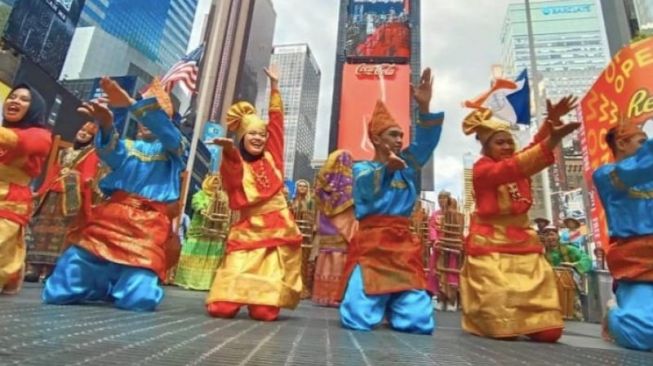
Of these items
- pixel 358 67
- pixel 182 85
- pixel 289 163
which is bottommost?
pixel 182 85

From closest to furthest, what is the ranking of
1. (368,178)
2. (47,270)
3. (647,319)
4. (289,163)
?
(647,319) < (368,178) < (47,270) < (289,163)

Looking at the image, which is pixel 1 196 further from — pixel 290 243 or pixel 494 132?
pixel 494 132

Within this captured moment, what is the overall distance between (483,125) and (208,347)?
284 centimetres

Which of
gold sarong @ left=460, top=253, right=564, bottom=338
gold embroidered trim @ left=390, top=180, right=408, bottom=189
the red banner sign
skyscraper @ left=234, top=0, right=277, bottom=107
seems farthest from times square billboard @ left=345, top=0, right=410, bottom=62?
gold sarong @ left=460, top=253, right=564, bottom=338

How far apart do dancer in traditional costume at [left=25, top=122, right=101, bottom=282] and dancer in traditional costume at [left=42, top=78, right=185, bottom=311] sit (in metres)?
1.94

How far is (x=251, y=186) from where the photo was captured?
3.60 meters

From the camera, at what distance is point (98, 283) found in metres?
3.25

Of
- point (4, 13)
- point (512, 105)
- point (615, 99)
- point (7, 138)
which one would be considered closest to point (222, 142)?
point (7, 138)

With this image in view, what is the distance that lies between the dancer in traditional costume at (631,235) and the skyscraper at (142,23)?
4883 centimetres

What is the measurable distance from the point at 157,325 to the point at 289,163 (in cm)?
7278

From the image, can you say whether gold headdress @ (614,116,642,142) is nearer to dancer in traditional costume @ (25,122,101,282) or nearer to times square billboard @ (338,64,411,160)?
dancer in traditional costume @ (25,122,101,282)

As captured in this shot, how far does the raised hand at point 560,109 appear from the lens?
3084mm

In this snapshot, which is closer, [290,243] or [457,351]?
[457,351]

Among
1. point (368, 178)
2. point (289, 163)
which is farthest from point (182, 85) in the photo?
point (289, 163)
